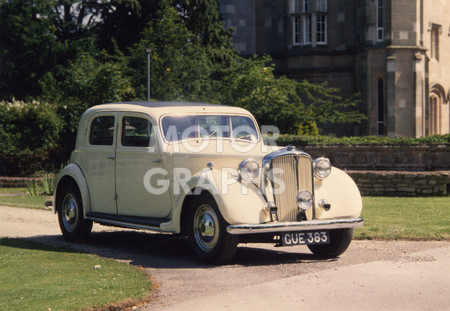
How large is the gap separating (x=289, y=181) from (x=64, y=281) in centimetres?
302

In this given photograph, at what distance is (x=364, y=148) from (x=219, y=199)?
14.4 meters

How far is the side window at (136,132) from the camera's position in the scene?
10.5m

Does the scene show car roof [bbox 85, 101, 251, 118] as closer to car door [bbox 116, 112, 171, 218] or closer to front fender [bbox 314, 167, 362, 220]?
car door [bbox 116, 112, 171, 218]

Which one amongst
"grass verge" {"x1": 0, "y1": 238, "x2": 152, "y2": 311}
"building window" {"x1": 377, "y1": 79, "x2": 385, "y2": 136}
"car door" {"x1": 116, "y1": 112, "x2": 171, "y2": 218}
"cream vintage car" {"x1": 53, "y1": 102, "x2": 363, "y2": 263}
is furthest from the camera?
"building window" {"x1": 377, "y1": 79, "x2": 385, "y2": 136}

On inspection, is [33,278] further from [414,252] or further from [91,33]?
[91,33]

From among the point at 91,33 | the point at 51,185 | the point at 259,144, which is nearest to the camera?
the point at 259,144

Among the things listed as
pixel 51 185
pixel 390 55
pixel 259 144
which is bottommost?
pixel 51 185

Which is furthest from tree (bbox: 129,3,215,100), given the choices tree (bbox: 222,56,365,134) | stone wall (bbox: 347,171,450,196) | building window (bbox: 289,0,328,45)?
stone wall (bbox: 347,171,450,196)

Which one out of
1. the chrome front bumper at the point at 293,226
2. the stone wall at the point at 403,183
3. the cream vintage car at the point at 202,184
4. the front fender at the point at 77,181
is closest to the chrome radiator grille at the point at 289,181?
the cream vintage car at the point at 202,184

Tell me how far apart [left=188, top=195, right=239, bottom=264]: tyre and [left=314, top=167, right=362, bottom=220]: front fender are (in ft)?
4.16

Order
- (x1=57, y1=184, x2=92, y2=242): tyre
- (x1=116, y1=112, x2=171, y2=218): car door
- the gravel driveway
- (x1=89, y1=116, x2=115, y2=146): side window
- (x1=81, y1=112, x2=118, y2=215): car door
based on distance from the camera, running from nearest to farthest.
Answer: the gravel driveway < (x1=116, y1=112, x2=171, y2=218): car door < (x1=81, y1=112, x2=118, y2=215): car door < (x1=89, y1=116, x2=115, y2=146): side window < (x1=57, y1=184, x2=92, y2=242): tyre

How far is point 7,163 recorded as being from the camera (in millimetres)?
26688

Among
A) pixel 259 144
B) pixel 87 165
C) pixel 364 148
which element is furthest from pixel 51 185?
pixel 259 144

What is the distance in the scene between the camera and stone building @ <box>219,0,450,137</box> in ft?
100
